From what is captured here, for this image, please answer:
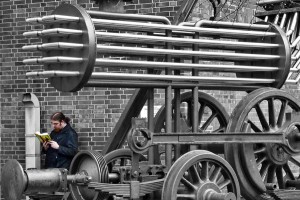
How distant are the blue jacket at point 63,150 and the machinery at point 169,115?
210cm

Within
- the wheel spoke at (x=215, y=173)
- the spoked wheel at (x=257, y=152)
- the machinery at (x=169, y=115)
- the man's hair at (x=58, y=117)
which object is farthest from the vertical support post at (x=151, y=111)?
the man's hair at (x=58, y=117)

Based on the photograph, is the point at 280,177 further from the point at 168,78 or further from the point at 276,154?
the point at 168,78

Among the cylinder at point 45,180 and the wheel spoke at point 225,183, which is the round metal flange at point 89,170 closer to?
the cylinder at point 45,180

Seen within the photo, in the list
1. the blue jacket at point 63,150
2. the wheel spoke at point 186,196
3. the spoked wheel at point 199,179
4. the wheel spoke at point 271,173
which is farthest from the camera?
the blue jacket at point 63,150

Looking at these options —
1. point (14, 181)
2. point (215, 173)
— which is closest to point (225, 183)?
point (215, 173)

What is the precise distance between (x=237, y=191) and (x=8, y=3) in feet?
20.9

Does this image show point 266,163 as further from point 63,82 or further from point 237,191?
point 63,82

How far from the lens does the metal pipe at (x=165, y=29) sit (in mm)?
8508

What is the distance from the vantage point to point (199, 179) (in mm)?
8664

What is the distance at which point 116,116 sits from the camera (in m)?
13.0

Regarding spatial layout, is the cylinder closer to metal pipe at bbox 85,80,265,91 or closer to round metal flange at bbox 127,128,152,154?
round metal flange at bbox 127,128,152,154

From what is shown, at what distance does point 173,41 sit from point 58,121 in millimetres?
3773

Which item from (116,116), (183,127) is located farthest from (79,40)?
(116,116)

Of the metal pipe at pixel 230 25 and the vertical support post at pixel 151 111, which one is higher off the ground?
the metal pipe at pixel 230 25
